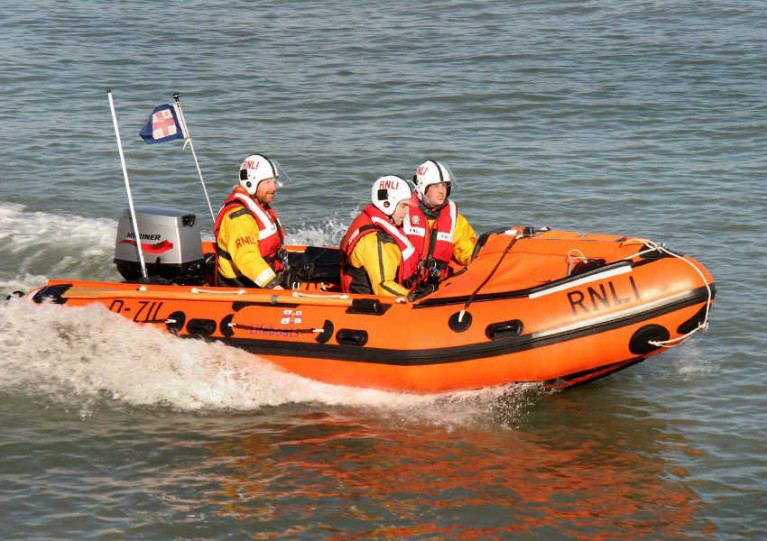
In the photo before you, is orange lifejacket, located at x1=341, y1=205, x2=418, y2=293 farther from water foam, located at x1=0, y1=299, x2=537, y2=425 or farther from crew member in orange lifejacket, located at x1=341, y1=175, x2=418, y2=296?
water foam, located at x1=0, y1=299, x2=537, y2=425

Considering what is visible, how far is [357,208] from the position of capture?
32.7 ft

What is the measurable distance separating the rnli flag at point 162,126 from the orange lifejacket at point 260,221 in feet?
2.59

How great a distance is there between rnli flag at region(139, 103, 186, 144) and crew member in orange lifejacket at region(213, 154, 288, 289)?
0.79m

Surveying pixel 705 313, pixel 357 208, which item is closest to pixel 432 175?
pixel 705 313

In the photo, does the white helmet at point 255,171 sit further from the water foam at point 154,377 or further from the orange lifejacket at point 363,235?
the water foam at point 154,377

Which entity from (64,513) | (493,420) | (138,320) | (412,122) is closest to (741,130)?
(412,122)

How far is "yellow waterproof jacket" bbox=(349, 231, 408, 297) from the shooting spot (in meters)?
5.99

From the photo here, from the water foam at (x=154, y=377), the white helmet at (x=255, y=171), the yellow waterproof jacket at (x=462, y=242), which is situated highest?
the white helmet at (x=255, y=171)

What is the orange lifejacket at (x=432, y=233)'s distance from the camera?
6621 millimetres

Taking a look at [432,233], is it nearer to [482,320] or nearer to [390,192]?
[390,192]

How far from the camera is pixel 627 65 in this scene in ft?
47.8

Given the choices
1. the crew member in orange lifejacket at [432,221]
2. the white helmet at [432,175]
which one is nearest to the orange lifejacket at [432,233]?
the crew member in orange lifejacket at [432,221]

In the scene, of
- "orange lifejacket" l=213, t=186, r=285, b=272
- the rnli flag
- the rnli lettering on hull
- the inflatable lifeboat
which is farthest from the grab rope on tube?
the rnli flag

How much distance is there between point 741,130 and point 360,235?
7.31 meters
